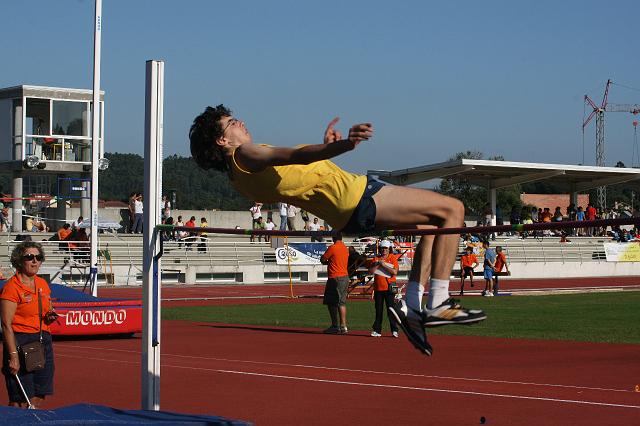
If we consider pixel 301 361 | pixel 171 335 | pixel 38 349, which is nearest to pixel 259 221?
pixel 171 335

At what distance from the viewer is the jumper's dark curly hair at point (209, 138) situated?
589 centimetres

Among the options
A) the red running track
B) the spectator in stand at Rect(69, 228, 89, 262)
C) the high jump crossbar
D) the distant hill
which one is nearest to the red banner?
the red running track

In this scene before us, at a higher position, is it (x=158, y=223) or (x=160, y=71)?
(x=160, y=71)

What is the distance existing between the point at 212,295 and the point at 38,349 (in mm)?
21282

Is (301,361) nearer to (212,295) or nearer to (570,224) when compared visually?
(570,224)

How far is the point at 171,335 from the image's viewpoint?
1720 centimetres

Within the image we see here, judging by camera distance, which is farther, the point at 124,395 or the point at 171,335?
the point at 171,335

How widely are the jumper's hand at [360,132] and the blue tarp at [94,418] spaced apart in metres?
2.15

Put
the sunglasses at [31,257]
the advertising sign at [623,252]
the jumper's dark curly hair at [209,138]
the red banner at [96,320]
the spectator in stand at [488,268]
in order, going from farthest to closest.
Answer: the advertising sign at [623,252], the spectator in stand at [488,268], the red banner at [96,320], the sunglasses at [31,257], the jumper's dark curly hair at [209,138]

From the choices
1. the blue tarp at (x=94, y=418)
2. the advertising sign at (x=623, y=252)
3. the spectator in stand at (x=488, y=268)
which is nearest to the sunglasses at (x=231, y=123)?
the blue tarp at (x=94, y=418)

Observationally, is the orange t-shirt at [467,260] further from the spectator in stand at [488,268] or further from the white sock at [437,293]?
the white sock at [437,293]

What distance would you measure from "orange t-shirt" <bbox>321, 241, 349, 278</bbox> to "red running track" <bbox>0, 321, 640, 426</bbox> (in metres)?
1.12

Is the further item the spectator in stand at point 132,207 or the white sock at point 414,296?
the spectator in stand at point 132,207

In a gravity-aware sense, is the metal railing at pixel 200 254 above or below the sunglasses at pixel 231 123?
below
